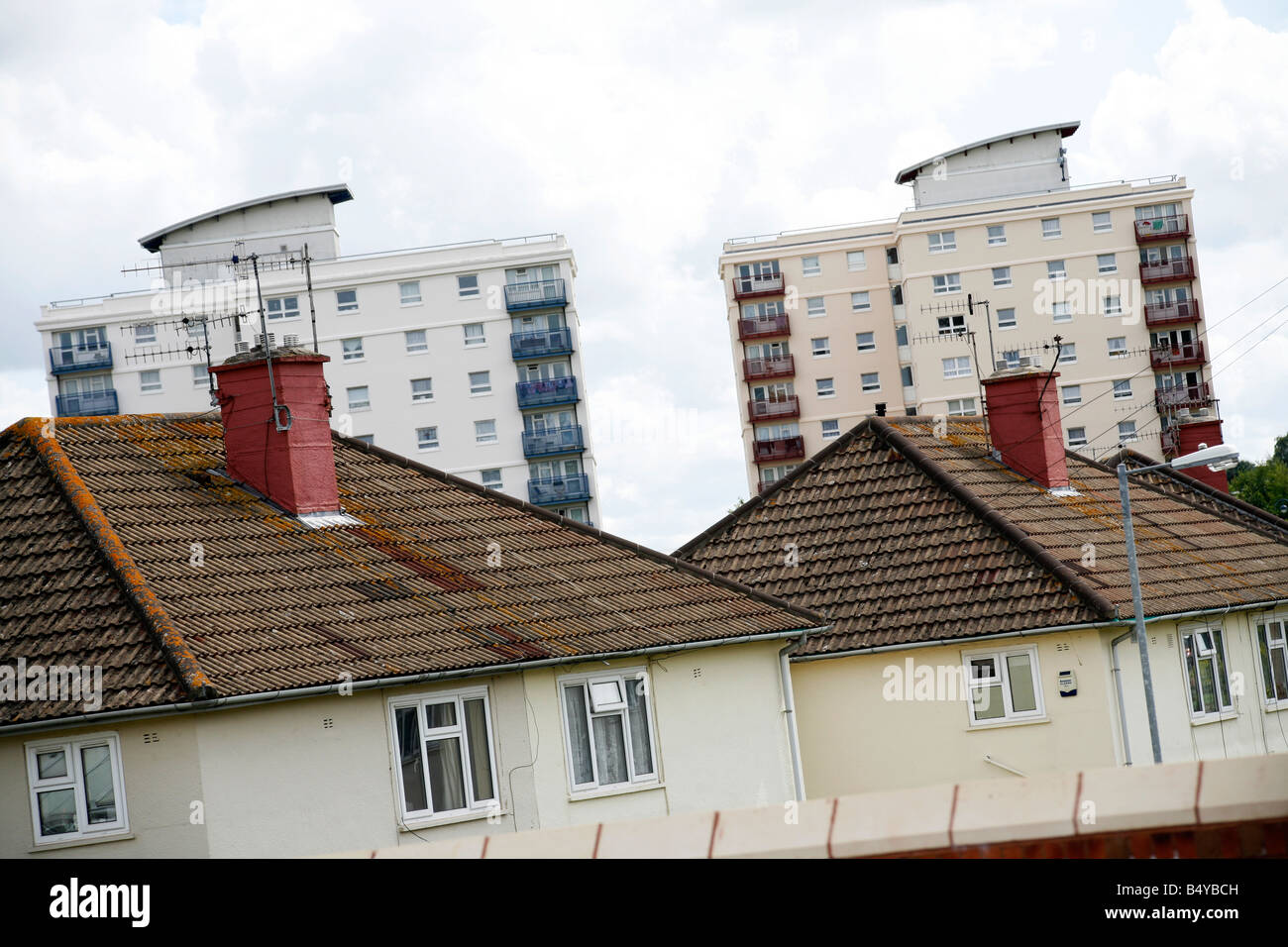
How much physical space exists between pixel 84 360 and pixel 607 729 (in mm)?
69107

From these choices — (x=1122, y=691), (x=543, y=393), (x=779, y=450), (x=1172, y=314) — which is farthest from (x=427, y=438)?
(x=1122, y=691)

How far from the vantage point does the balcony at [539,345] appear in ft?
265

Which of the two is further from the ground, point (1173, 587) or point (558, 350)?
point (558, 350)

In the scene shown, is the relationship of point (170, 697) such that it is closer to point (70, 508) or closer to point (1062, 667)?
point (70, 508)

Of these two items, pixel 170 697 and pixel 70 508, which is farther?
pixel 70 508

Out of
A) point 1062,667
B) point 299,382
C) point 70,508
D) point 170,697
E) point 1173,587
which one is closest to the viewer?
point 170,697

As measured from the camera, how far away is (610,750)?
18.3 metres

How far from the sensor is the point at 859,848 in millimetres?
5996

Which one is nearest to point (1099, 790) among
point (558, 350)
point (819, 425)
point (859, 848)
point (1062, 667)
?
point (859, 848)

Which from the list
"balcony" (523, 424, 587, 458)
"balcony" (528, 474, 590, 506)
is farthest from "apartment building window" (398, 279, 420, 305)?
"balcony" (528, 474, 590, 506)

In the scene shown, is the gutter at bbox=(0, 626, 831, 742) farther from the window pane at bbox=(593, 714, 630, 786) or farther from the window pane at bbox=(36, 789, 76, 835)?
the window pane at bbox=(593, 714, 630, 786)

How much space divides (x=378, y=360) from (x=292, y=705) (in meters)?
66.2

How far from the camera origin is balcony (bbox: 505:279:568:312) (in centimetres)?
8088

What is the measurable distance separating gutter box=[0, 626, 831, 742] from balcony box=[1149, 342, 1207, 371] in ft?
225
